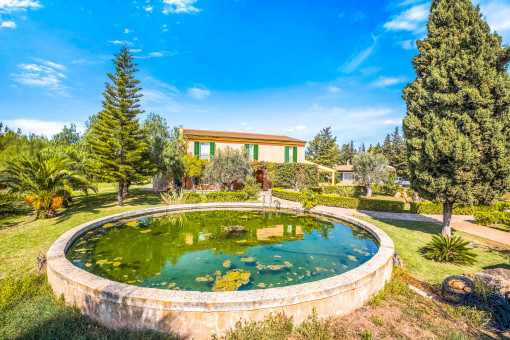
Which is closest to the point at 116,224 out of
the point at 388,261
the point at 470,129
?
the point at 388,261

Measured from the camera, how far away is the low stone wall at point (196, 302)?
10.6 ft

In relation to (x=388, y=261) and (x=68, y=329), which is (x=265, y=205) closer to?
(x=388, y=261)

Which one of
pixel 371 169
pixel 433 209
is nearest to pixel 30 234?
pixel 433 209

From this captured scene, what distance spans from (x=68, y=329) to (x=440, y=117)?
10.8 meters

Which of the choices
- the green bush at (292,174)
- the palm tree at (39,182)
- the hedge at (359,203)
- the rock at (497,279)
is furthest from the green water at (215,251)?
the green bush at (292,174)

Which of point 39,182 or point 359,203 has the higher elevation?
point 39,182

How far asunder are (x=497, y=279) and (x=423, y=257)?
2.10 meters

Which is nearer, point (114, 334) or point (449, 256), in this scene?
point (114, 334)

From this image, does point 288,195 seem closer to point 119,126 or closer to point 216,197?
point 216,197

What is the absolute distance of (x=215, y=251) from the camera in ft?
22.9

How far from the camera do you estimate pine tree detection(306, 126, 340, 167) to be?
4372 centimetres

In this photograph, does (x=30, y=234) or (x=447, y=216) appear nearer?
(x=30, y=234)

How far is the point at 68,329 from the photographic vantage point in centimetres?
332

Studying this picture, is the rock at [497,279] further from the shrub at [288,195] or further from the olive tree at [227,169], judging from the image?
the olive tree at [227,169]
